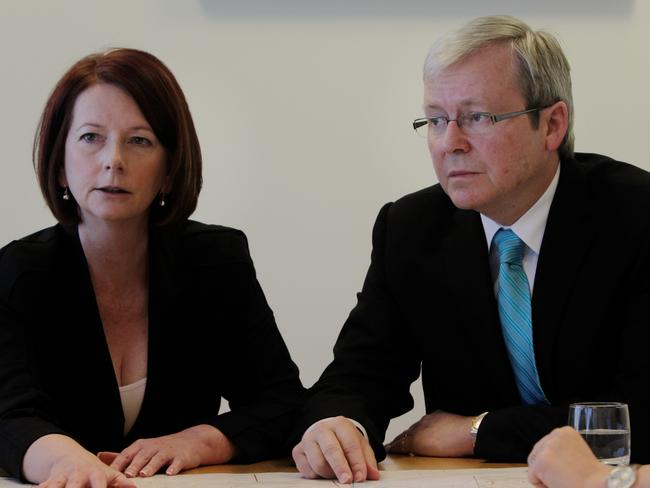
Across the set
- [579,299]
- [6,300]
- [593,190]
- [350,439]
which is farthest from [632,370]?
[6,300]

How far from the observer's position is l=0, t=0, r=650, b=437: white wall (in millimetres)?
3826

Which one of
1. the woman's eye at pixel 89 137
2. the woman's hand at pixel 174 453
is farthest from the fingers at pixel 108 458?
the woman's eye at pixel 89 137

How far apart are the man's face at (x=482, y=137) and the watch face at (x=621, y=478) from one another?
0.90 meters

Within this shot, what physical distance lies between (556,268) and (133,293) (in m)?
0.97

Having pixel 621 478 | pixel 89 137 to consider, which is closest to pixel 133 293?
pixel 89 137

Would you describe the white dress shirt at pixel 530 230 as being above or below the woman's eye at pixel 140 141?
below

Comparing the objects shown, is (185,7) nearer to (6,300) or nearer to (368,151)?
(368,151)

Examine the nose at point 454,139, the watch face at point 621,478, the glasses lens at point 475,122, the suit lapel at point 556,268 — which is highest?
the glasses lens at point 475,122

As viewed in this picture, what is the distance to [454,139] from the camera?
2342 millimetres

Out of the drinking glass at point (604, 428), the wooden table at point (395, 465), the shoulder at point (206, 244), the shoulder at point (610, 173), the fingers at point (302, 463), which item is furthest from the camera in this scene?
the shoulder at point (206, 244)

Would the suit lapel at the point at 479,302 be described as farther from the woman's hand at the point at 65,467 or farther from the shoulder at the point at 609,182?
→ the woman's hand at the point at 65,467

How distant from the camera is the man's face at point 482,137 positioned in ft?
7.68

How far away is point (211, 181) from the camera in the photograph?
388cm

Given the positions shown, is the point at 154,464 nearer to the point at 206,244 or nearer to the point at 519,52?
the point at 206,244
